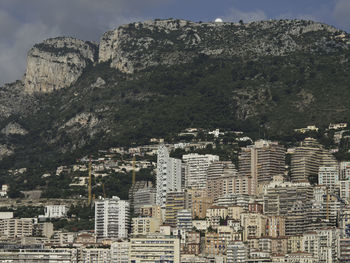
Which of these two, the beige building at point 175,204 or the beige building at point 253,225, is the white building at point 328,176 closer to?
the beige building at point 253,225

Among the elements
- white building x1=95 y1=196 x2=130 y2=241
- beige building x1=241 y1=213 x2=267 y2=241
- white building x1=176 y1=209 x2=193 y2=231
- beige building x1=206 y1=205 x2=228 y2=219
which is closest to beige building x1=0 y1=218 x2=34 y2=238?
white building x1=95 y1=196 x2=130 y2=241

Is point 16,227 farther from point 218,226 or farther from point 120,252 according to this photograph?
point 120,252

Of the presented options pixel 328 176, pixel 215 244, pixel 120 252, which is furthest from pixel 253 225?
pixel 120 252

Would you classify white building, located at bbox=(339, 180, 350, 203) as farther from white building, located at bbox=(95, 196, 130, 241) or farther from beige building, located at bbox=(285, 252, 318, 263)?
white building, located at bbox=(95, 196, 130, 241)

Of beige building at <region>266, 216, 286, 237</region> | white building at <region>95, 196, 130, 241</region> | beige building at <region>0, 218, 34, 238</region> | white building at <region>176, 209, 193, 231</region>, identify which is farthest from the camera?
beige building at <region>0, 218, 34, 238</region>

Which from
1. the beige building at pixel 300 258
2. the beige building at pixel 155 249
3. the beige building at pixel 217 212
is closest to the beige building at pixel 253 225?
the beige building at pixel 217 212
